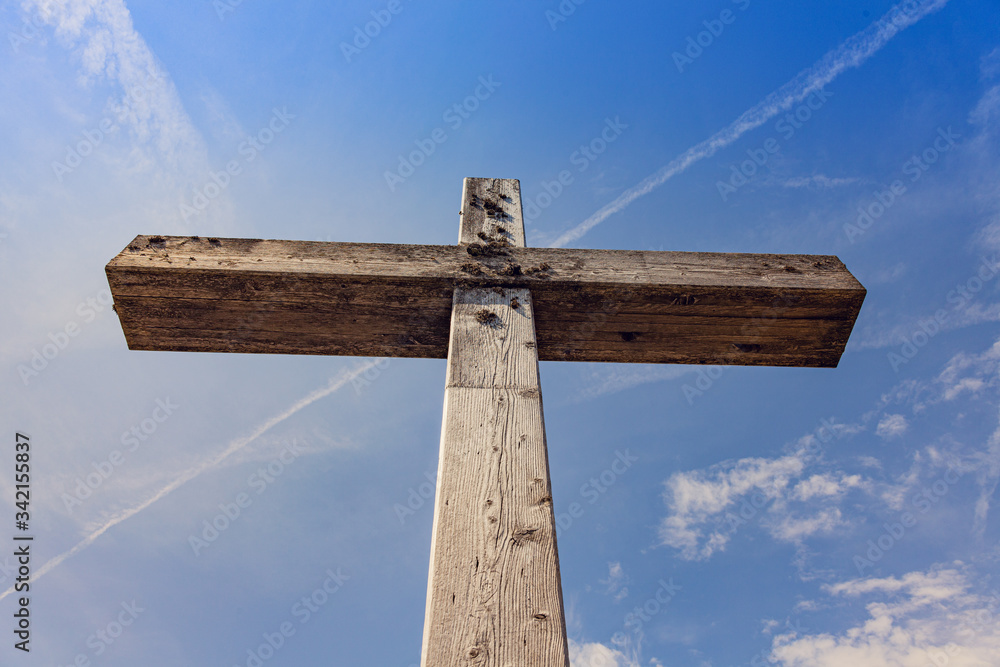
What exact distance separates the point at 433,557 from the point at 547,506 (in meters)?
0.31

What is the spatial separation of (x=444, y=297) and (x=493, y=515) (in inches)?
39.9

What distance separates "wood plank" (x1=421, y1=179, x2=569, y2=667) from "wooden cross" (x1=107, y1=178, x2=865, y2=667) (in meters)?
0.01

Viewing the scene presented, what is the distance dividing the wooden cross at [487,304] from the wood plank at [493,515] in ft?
0.03

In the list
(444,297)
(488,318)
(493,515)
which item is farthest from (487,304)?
(493,515)

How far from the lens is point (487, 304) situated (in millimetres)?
2162

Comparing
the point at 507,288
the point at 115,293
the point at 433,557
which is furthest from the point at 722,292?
the point at 115,293

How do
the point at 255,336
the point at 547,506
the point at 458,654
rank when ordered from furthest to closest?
the point at 255,336 → the point at 547,506 → the point at 458,654

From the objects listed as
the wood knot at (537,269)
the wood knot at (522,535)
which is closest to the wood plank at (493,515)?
the wood knot at (522,535)

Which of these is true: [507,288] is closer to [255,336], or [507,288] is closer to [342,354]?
[342,354]

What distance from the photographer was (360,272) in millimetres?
2232

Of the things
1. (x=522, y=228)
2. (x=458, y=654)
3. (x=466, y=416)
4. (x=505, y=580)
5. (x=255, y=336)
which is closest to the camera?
(x=458, y=654)

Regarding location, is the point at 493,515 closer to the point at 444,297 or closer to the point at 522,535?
the point at 522,535

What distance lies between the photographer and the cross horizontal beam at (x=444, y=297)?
2238 mm

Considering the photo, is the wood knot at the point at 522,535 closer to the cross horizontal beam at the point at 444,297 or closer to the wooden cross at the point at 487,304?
the wooden cross at the point at 487,304
